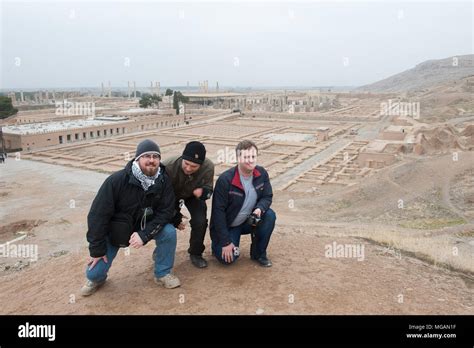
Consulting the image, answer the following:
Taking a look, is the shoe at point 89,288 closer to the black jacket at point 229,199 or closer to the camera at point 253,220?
the black jacket at point 229,199

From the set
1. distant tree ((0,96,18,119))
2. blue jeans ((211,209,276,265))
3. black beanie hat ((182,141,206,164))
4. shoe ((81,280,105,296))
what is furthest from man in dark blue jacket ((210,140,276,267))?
Result: distant tree ((0,96,18,119))

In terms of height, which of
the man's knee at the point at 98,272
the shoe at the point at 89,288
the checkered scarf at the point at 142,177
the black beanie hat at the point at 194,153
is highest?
the black beanie hat at the point at 194,153

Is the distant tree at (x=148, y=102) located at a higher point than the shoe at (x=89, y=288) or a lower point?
higher

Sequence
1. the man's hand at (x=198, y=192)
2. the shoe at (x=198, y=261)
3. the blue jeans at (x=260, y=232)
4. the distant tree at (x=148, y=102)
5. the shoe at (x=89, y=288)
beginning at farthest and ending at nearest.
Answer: the distant tree at (x=148, y=102), the shoe at (x=198, y=261), the blue jeans at (x=260, y=232), the man's hand at (x=198, y=192), the shoe at (x=89, y=288)

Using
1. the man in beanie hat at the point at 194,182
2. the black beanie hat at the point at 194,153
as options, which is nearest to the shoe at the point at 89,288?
the man in beanie hat at the point at 194,182

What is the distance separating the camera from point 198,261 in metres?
5.00

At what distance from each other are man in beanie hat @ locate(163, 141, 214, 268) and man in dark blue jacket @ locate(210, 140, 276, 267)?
6.2 inches

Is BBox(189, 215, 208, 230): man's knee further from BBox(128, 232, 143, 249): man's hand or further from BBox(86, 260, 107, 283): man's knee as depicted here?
BBox(86, 260, 107, 283): man's knee

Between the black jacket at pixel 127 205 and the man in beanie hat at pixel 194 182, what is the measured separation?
286 millimetres

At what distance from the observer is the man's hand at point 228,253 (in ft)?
15.2

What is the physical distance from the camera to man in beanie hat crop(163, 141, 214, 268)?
14.5ft

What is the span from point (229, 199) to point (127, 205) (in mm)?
1283
